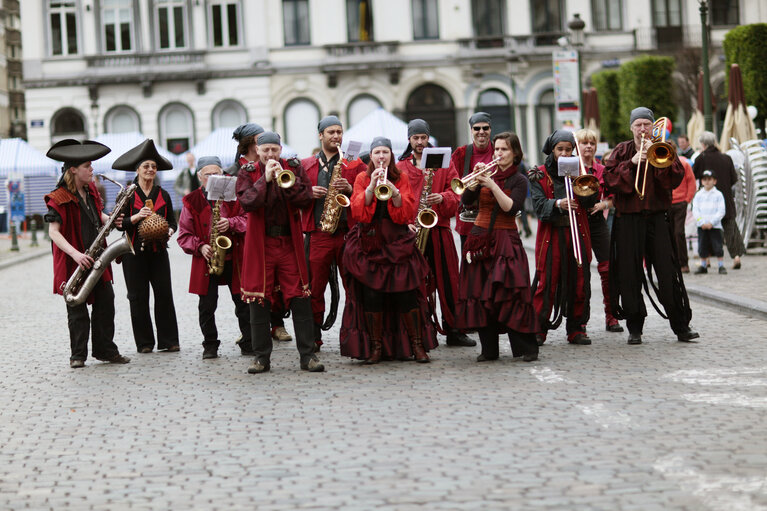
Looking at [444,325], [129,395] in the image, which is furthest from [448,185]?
[129,395]

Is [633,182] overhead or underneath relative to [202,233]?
overhead

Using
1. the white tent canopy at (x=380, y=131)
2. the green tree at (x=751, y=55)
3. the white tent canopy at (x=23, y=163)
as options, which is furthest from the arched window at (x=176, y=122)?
the green tree at (x=751, y=55)

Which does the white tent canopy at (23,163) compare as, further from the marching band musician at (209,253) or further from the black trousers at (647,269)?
the black trousers at (647,269)

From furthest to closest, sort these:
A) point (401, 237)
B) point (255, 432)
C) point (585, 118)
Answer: point (585, 118) < point (401, 237) < point (255, 432)

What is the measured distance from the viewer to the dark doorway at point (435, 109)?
2077 inches

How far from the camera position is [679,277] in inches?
438

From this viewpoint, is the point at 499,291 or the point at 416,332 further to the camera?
the point at 416,332

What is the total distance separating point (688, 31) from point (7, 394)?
152 feet

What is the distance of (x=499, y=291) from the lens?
1008cm

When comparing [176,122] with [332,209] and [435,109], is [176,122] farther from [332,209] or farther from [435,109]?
[332,209]

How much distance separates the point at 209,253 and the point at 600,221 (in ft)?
11.5

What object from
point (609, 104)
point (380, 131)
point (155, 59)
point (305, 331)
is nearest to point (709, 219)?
point (305, 331)

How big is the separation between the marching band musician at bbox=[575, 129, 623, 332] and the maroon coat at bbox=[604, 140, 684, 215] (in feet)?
0.87

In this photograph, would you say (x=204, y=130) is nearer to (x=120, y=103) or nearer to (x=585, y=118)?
(x=120, y=103)
